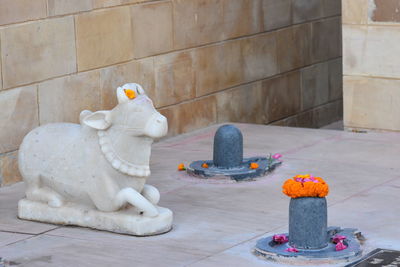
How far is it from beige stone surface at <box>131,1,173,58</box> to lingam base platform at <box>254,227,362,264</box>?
16.5 ft

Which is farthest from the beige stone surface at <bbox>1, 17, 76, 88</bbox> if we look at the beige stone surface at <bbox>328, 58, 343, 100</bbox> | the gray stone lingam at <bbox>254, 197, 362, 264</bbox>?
the beige stone surface at <bbox>328, 58, 343, 100</bbox>

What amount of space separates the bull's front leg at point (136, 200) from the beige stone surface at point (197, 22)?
16.1 feet

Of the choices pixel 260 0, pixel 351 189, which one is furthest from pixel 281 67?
pixel 351 189

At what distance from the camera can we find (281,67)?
1593 cm

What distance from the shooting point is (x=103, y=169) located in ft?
29.8

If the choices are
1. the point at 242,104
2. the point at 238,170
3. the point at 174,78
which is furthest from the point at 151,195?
the point at 242,104

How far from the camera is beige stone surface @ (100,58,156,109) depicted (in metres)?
12.5

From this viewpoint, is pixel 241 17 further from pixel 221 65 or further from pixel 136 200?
pixel 136 200

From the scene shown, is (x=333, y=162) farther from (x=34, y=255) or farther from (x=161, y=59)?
(x=34, y=255)

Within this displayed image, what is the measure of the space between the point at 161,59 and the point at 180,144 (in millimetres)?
1149

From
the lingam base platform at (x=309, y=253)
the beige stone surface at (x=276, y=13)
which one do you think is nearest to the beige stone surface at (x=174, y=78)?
the beige stone surface at (x=276, y=13)

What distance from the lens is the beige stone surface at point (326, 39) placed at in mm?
16625

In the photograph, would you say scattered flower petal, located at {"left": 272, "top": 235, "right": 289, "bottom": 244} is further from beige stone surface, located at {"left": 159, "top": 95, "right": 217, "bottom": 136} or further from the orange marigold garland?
beige stone surface, located at {"left": 159, "top": 95, "right": 217, "bottom": 136}

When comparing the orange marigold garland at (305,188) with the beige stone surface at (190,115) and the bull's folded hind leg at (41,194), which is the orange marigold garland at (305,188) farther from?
the beige stone surface at (190,115)
